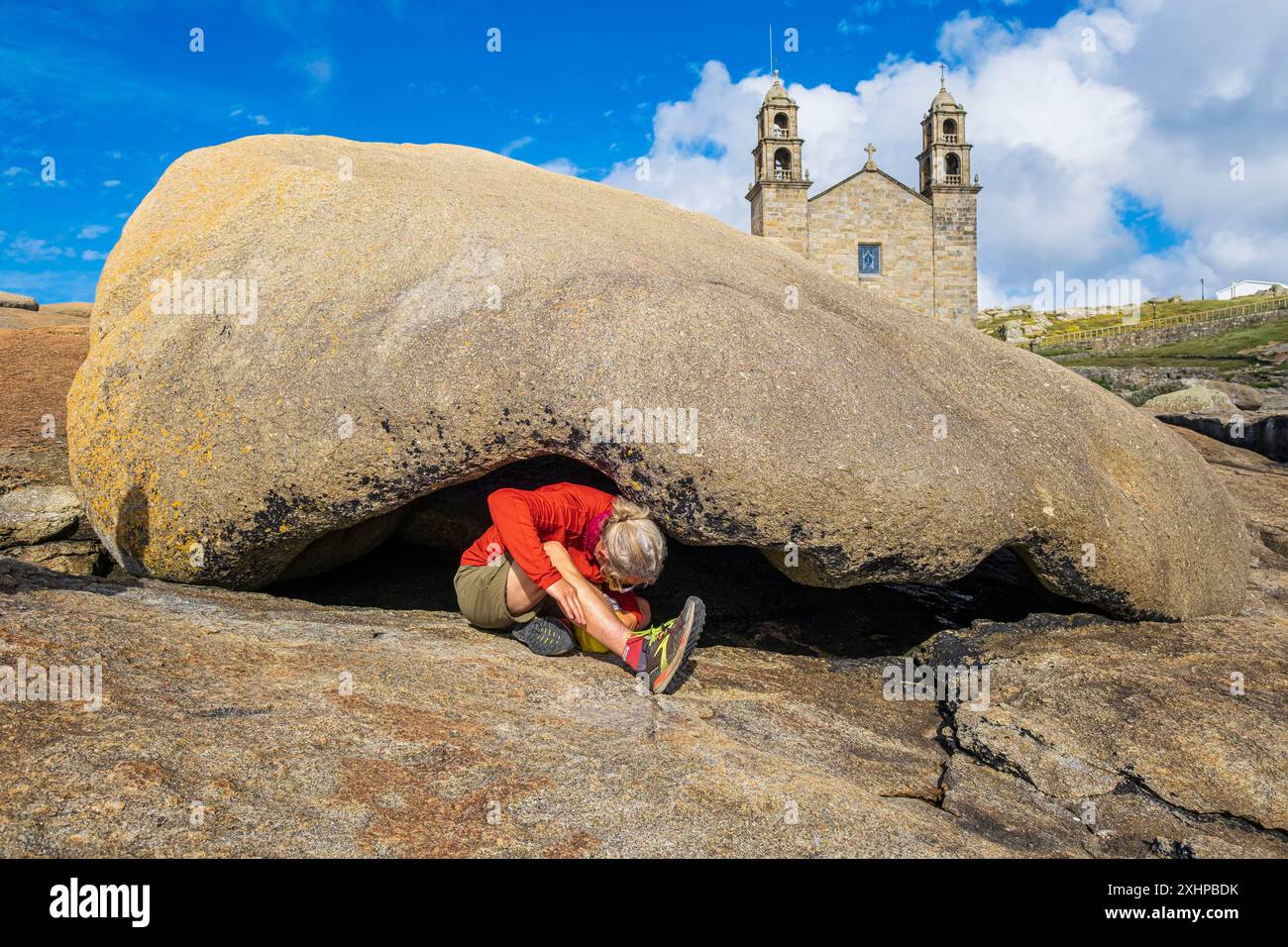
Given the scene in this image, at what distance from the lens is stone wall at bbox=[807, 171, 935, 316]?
43.1m

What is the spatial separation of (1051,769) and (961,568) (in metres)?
1.28

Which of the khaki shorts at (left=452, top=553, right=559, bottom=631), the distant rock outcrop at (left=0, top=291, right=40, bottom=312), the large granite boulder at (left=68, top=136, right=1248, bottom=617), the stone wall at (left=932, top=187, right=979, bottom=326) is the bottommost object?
the khaki shorts at (left=452, top=553, right=559, bottom=631)

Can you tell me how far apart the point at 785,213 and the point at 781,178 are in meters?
1.77

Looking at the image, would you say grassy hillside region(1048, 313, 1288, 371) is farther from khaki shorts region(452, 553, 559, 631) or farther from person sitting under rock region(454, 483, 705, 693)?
khaki shorts region(452, 553, 559, 631)

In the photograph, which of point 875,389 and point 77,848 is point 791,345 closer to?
point 875,389

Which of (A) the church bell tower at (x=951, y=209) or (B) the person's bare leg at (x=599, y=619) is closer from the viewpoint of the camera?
(B) the person's bare leg at (x=599, y=619)

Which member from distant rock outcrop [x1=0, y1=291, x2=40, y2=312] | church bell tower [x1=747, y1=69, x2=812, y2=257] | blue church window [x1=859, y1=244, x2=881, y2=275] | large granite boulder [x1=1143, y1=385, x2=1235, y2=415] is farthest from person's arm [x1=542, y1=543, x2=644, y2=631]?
blue church window [x1=859, y1=244, x2=881, y2=275]

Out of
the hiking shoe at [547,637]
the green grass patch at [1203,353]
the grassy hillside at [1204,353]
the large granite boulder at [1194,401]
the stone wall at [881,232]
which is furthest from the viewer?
the stone wall at [881,232]

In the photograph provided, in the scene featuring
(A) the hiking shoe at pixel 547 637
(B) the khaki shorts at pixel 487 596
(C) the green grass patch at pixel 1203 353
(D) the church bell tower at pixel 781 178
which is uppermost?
(D) the church bell tower at pixel 781 178

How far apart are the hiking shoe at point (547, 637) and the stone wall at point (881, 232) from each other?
4063 centimetres

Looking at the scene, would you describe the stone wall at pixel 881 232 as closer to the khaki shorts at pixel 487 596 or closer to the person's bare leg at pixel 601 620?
the khaki shorts at pixel 487 596

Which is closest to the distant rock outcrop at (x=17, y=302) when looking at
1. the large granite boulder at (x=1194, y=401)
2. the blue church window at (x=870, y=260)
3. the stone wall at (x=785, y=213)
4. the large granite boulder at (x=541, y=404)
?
the large granite boulder at (x=541, y=404)

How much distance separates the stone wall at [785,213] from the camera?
4225cm

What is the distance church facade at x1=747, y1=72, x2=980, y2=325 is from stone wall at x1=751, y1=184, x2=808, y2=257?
5 cm
